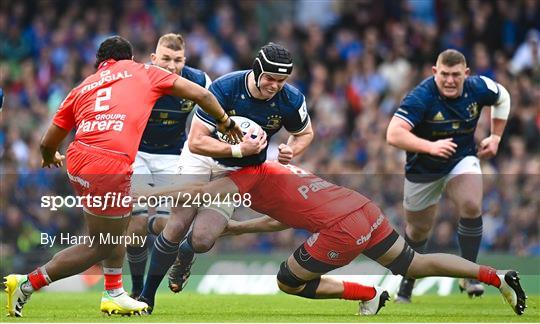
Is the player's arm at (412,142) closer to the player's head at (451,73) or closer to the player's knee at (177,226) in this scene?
the player's head at (451,73)

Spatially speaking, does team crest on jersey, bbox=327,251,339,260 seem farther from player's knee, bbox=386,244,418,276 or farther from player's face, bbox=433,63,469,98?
player's face, bbox=433,63,469,98

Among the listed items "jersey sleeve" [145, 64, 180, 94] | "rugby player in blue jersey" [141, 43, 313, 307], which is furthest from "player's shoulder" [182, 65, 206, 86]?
"jersey sleeve" [145, 64, 180, 94]

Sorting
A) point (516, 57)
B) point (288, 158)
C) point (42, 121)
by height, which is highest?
point (288, 158)

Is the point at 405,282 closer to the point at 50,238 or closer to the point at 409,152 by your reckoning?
the point at 409,152

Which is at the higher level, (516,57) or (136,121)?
(136,121)

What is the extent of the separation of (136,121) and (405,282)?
4188 mm

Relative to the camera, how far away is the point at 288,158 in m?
11.6

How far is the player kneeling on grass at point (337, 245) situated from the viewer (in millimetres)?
11102

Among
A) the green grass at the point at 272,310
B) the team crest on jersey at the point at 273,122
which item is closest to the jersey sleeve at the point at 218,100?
the team crest on jersey at the point at 273,122

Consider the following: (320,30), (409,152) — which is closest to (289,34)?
(320,30)

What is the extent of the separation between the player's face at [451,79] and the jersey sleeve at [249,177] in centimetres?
242

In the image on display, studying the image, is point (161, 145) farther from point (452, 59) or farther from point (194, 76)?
point (452, 59)

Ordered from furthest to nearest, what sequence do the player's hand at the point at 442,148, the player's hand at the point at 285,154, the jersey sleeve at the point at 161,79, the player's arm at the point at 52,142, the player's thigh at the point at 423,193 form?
the player's thigh at the point at 423,193, the player's hand at the point at 442,148, the player's hand at the point at 285,154, the player's arm at the point at 52,142, the jersey sleeve at the point at 161,79

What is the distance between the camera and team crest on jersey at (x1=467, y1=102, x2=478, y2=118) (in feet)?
43.2
